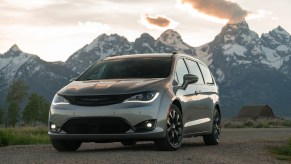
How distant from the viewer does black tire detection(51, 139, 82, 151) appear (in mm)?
12039

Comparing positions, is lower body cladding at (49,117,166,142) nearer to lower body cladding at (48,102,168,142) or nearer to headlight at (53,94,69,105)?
lower body cladding at (48,102,168,142)

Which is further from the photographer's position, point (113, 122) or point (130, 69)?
point (130, 69)

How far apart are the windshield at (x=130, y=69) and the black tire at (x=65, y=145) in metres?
1.25

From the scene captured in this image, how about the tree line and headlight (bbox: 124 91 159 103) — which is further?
the tree line

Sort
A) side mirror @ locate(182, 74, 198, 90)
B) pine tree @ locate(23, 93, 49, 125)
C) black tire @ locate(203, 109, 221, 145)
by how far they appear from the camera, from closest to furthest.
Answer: side mirror @ locate(182, 74, 198, 90), black tire @ locate(203, 109, 221, 145), pine tree @ locate(23, 93, 49, 125)

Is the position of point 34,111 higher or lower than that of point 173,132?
lower

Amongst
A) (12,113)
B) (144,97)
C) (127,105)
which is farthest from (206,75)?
(12,113)

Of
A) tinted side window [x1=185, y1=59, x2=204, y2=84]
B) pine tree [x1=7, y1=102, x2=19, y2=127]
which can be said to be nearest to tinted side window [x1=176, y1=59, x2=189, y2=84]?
tinted side window [x1=185, y1=59, x2=204, y2=84]

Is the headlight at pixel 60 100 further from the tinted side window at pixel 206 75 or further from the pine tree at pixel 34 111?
the pine tree at pixel 34 111

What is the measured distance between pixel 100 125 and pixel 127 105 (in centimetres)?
60

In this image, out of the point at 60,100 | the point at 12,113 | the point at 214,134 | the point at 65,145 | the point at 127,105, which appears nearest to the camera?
the point at 127,105

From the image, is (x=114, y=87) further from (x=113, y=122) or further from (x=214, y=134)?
(x=214, y=134)

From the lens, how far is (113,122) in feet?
36.6

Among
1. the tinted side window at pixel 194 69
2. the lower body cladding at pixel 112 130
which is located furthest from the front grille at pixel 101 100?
the tinted side window at pixel 194 69
